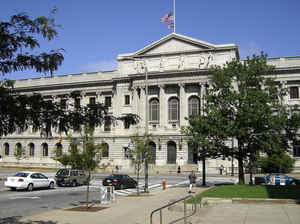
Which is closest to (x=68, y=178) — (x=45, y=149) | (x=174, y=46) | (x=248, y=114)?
(x=248, y=114)

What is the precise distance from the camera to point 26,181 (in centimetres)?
2845

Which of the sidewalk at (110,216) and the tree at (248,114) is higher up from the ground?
the tree at (248,114)

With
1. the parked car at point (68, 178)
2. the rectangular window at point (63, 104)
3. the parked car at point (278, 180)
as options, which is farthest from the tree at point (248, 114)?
the rectangular window at point (63, 104)

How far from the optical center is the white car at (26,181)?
28061 millimetres

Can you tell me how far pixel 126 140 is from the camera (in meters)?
65.7

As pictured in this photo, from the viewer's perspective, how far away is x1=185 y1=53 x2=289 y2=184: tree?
29.6 metres

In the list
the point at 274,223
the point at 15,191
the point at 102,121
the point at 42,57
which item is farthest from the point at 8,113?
the point at 15,191

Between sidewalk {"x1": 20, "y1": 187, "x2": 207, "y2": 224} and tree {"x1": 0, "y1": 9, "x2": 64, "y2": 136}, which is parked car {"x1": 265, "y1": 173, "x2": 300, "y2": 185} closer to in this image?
sidewalk {"x1": 20, "y1": 187, "x2": 207, "y2": 224}

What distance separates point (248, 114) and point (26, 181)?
1796 centimetres

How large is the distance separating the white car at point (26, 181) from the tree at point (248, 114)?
1383cm

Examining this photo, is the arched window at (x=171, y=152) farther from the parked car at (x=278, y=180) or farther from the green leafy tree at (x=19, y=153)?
the parked car at (x=278, y=180)

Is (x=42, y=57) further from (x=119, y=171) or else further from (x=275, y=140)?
(x=119, y=171)

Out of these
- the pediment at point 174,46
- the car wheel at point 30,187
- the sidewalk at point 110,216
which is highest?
the pediment at point 174,46

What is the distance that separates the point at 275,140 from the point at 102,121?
23.7 m
